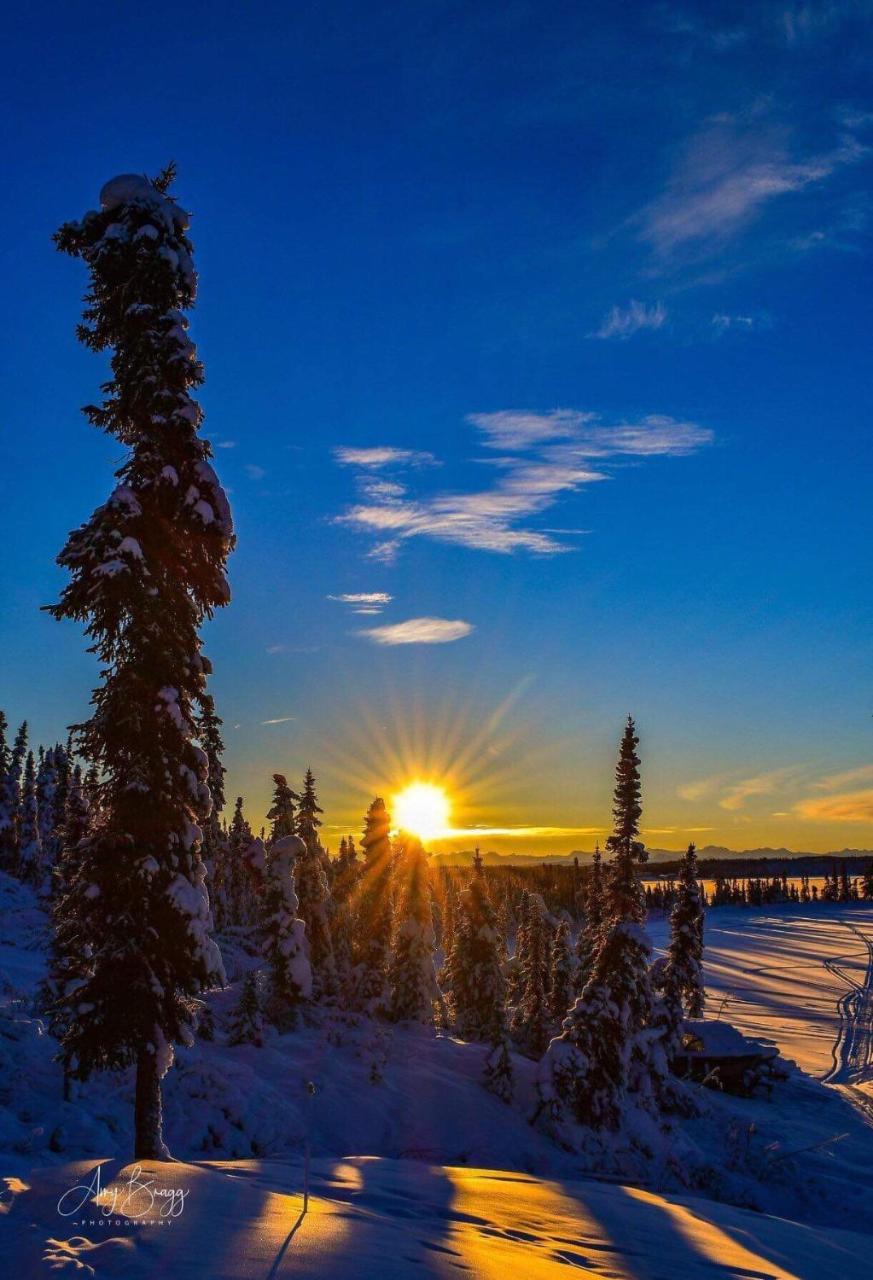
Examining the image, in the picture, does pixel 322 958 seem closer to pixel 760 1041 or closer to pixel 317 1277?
pixel 760 1041

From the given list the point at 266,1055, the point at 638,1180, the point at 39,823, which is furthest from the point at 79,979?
the point at 39,823

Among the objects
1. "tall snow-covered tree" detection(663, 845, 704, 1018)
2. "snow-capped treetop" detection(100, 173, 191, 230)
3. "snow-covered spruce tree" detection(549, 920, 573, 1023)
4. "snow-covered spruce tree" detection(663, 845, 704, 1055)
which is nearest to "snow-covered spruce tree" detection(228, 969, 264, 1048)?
"snow-covered spruce tree" detection(549, 920, 573, 1023)

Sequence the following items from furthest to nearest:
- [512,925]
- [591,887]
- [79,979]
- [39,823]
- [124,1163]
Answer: [512,925] < [39,823] < [591,887] < [79,979] < [124,1163]

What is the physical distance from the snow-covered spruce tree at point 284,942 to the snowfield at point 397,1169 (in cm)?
184

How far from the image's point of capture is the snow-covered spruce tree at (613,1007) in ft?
103

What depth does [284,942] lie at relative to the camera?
39875 mm

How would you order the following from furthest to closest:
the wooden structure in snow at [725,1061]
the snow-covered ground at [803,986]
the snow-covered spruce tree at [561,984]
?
the snow-covered ground at [803,986], the snow-covered spruce tree at [561,984], the wooden structure in snow at [725,1061]

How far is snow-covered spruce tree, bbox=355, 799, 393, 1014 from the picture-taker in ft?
141

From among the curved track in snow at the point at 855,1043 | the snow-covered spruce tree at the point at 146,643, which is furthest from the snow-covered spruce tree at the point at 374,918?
the snow-covered spruce tree at the point at 146,643

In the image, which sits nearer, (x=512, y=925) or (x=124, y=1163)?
A: (x=124, y=1163)

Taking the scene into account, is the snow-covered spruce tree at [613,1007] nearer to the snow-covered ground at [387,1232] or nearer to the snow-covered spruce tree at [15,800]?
the snow-covered ground at [387,1232]

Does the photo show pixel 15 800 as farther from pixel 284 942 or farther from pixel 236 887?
pixel 284 942

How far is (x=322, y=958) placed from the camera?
1882 inches

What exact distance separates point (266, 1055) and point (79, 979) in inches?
830
